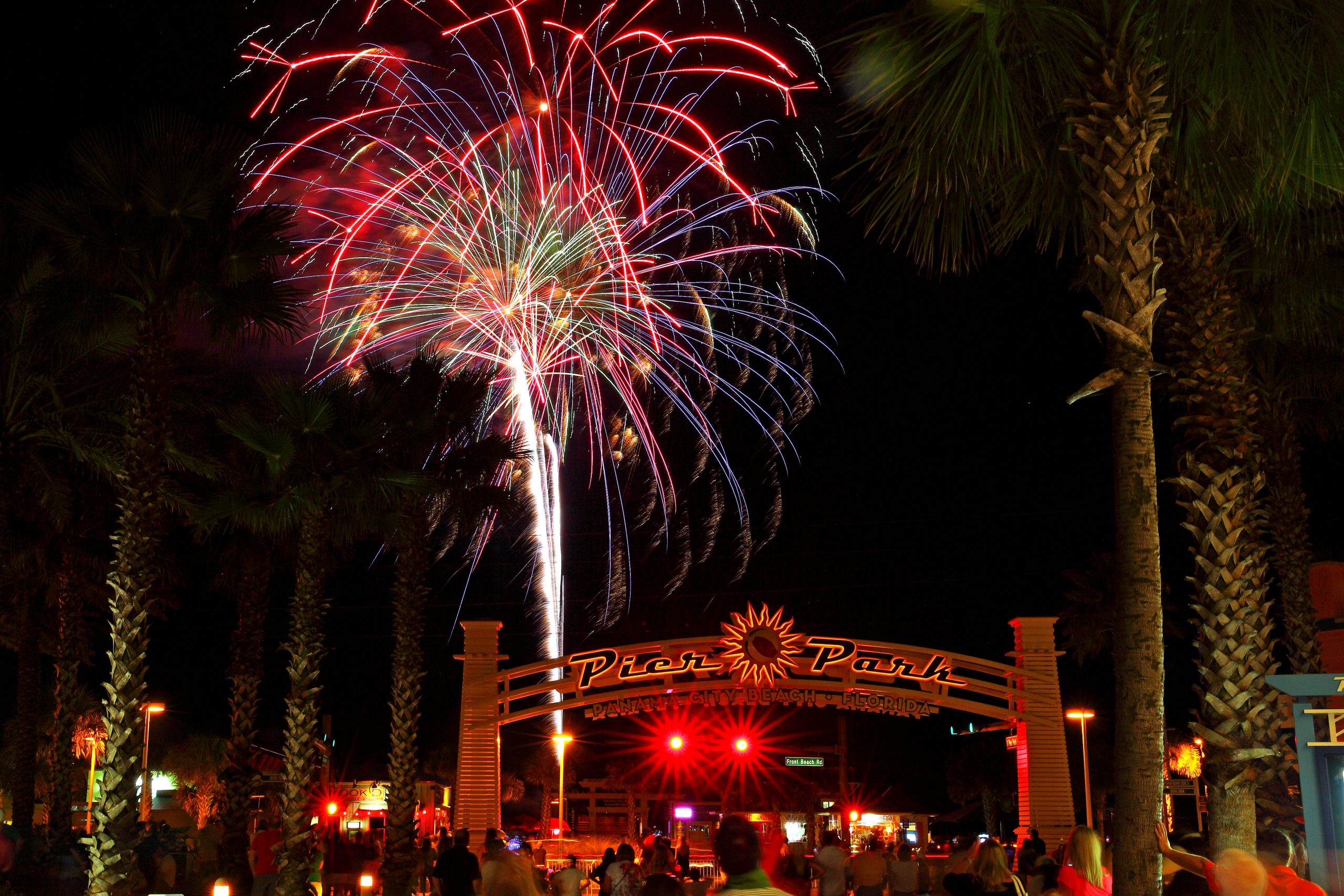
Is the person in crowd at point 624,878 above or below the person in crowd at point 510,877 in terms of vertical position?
below

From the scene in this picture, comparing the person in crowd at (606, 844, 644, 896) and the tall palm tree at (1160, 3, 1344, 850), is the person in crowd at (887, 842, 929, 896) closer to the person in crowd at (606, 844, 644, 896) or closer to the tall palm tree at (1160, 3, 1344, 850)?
the person in crowd at (606, 844, 644, 896)

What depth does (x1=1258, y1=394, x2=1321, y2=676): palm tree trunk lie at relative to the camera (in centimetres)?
1972

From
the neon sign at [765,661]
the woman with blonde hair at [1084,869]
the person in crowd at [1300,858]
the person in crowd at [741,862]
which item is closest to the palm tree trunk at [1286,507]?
the person in crowd at [1300,858]

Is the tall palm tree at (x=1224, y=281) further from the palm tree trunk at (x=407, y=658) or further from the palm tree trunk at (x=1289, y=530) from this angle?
the palm tree trunk at (x=407, y=658)

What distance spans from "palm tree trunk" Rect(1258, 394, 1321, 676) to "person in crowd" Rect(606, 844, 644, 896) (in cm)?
1066

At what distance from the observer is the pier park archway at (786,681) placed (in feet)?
85.8

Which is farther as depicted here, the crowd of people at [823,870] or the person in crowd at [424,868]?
the person in crowd at [424,868]

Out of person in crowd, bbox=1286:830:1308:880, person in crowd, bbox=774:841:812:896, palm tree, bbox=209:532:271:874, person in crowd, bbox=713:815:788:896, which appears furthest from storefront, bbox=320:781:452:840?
person in crowd, bbox=713:815:788:896

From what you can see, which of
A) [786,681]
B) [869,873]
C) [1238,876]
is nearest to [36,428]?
[786,681]

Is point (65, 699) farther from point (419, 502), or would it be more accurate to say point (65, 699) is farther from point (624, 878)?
point (624, 878)

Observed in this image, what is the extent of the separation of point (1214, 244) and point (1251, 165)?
852 mm

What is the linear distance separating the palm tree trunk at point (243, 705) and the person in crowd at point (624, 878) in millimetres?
8394

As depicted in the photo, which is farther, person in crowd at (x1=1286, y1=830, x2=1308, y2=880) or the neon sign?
the neon sign

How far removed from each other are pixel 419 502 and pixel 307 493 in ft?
9.53
